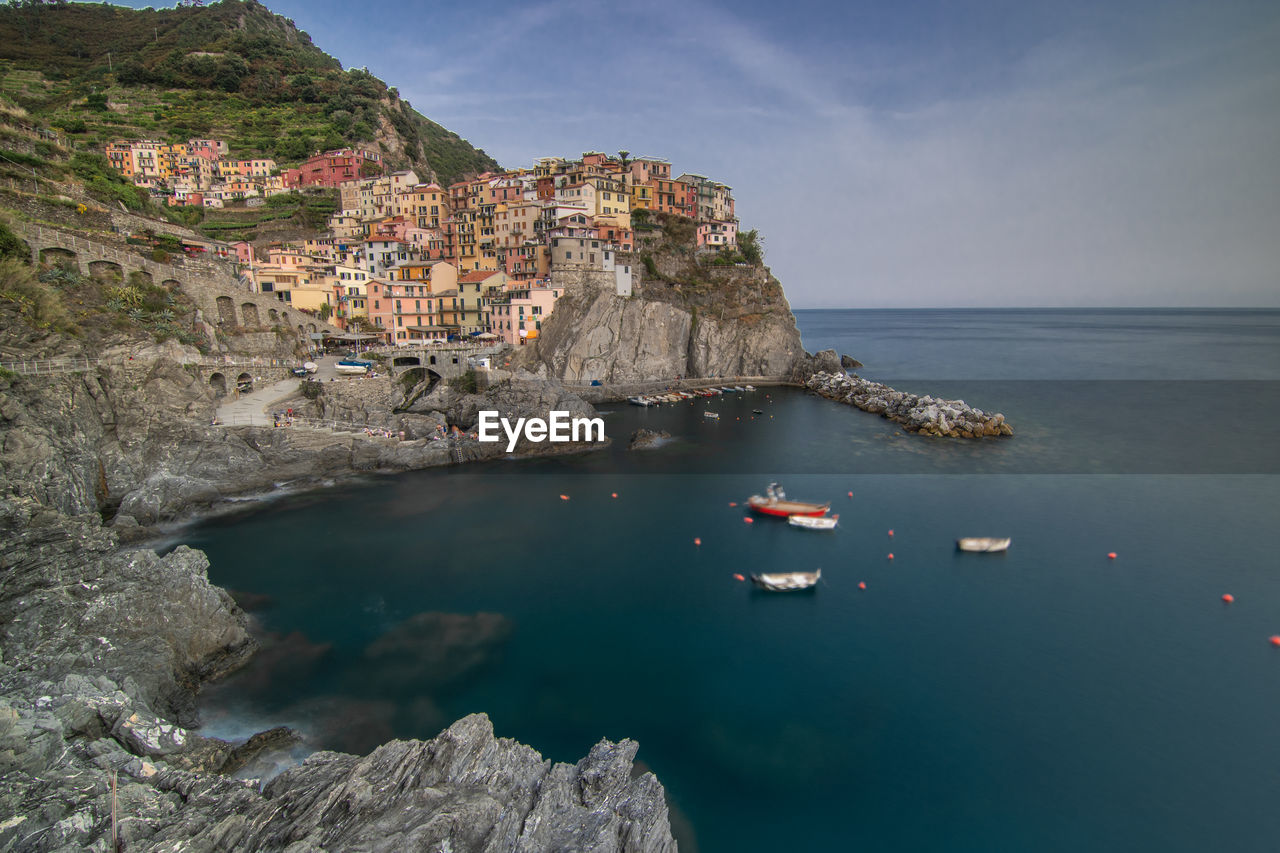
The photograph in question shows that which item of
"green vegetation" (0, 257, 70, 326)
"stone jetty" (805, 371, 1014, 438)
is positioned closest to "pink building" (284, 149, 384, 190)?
"green vegetation" (0, 257, 70, 326)

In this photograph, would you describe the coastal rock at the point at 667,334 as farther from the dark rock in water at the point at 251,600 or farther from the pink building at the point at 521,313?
the dark rock in water at the point at 251,600

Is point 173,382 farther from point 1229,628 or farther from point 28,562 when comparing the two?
point 1229,628

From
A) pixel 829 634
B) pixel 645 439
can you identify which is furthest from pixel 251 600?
pixel 645 439

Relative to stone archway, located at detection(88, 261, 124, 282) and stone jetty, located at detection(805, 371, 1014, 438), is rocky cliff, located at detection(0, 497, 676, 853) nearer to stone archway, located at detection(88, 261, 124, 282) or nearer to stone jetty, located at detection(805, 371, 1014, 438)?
stone archway, located at detection(88, 261, 124, 282)

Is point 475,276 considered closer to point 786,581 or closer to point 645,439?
point 645,439

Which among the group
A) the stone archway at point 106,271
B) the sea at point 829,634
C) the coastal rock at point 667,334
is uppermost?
the stone archway at point 106,271

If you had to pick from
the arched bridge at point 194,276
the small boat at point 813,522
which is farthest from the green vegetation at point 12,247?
the small boat at point 813,522
